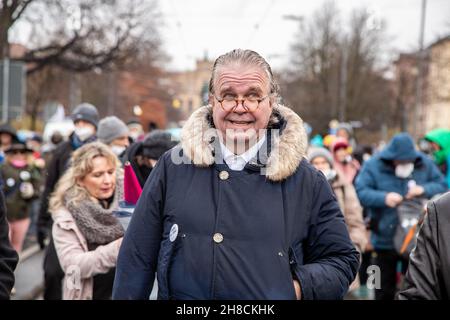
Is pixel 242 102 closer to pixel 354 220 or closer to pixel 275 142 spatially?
pixel 275 142

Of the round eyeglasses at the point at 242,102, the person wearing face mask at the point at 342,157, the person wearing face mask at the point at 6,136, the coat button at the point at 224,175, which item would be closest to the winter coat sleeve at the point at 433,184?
the person wearing face mask at the point at 342,157

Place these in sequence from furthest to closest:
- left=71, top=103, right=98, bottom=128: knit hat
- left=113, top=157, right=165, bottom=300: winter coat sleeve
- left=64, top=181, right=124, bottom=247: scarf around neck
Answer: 1. left=71, top=103, right=98, bottom=128: knit hat
2. left=64, top=181, right=124, bottom=247: scarf around neck
3. left=113, top=157, right=165, bottom=300: winter coat sleeve

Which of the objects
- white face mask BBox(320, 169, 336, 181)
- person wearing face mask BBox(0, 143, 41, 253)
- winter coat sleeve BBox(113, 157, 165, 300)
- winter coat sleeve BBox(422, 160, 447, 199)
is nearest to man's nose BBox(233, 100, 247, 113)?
winter coat sleeve BBox(113, 157, 165, 300)

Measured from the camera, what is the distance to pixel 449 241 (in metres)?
2.37

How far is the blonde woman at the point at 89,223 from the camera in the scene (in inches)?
174

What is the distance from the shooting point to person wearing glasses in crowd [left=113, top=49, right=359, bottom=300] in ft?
9.18

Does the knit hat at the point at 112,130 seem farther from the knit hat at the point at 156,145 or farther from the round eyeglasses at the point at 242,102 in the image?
the round eyeglasses at the point at 242,102

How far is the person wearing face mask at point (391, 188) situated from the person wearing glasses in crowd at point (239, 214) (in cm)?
455

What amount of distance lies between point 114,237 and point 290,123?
1.91 metres

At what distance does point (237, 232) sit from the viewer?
2811mm

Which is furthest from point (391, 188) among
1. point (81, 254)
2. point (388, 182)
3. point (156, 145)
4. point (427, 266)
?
point (427, 266)

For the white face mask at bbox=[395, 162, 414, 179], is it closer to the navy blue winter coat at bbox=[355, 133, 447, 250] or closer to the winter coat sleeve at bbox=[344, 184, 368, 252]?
the navy blue winter coat at bbox=[355, 133, 447, 250]

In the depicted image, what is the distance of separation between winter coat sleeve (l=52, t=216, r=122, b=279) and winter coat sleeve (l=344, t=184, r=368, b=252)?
254 centimetres

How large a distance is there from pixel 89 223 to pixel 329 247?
6.90 feet
